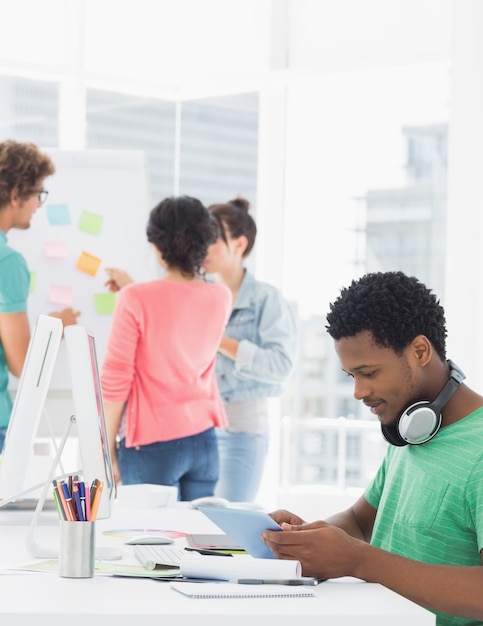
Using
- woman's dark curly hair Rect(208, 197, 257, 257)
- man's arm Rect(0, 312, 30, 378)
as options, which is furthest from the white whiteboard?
man's arm Rect(0, 312, 30, 378)

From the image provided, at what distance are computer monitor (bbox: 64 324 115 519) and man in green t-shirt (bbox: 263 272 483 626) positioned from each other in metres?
0.30

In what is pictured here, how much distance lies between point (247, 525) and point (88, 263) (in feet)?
7.84

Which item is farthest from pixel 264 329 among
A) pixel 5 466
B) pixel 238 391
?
pixel 5 466

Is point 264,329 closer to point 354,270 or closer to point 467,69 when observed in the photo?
point 354,270

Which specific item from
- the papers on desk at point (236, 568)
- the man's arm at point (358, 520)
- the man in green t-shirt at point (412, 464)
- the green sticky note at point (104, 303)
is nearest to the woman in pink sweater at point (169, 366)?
the green sticky note at point (104, 303)

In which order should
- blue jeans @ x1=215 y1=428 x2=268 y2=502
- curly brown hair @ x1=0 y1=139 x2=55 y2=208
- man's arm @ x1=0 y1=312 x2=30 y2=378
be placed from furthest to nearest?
1. blue jeans @ x1=215 y1=428 x2=268 y2=502
2. curly brown hair @ x1=0 y1=139 x2=55 y2=208
3. man's arm @ x1=0 y1=312 x2=30 y2=378

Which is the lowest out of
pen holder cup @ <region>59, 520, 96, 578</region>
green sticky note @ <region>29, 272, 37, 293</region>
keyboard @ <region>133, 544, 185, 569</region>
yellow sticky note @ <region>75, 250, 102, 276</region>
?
keyboard @ <region>133, 544, 185, 569</region>

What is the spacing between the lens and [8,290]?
9.78 ft

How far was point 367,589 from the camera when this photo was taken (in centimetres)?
146

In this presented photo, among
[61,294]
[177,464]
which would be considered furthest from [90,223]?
[177,464]

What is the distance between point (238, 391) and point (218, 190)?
130 centimetres

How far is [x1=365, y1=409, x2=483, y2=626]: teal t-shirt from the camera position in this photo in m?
1.52

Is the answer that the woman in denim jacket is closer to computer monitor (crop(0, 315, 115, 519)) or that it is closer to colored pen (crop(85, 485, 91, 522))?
computer monitor (crop(0, 315, 115, 519))

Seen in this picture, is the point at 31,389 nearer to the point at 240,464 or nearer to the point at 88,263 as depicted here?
the point at 240,464
